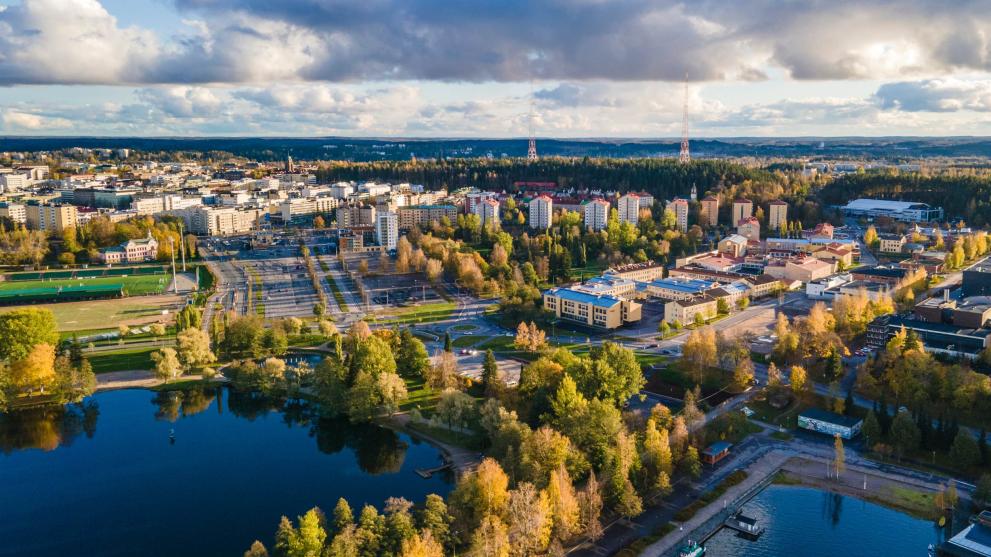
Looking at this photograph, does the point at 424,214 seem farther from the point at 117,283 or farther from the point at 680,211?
the point at 117,283

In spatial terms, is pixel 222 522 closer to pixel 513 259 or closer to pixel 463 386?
pixel 463 386

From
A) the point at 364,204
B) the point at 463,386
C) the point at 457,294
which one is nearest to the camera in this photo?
the point at 463,386

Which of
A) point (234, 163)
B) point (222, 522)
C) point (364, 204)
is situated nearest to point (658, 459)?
point (222, 522)

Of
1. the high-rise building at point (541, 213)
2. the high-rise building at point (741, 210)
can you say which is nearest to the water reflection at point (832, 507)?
the high-rise building at point (541, 213)

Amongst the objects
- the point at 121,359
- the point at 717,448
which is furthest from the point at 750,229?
the point at 121,359

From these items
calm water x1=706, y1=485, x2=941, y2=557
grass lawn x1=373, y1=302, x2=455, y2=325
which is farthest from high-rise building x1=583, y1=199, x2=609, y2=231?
calm water x1=706, y1=485, x2=941, y2=557

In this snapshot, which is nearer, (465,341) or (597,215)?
(465,341)
